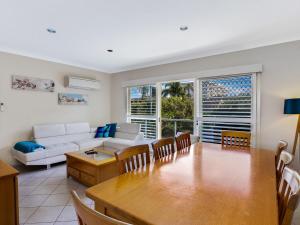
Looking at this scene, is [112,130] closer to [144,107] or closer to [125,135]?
[125,135]

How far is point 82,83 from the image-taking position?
4906 mm

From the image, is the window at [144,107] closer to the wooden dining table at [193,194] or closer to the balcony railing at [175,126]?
the balcony railing at [175,126]

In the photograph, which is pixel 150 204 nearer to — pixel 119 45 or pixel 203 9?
pixel 203 9

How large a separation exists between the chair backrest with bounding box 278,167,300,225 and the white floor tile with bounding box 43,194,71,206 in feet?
7.78

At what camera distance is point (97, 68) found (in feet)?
17.7

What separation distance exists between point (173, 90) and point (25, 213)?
12.2ft

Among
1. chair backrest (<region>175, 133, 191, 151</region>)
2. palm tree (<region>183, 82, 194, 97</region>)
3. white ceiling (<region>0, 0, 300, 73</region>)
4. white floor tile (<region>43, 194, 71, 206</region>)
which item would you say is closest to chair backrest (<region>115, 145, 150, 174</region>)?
chair backrest (<region>175, 133, 191, 151</region>)

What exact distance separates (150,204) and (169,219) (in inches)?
6.1

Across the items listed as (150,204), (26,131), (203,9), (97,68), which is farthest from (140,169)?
(97,68)

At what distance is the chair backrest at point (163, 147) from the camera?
5.98 ft

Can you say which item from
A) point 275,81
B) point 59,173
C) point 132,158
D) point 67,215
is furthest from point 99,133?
point 275,81

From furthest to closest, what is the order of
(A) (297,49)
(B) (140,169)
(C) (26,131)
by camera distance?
(C) (26,131) → (A) (297,49) → (B) (140,169)

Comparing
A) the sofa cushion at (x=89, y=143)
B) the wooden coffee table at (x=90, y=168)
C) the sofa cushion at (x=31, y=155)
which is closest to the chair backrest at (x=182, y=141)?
the wooden coffee table at (x=90, y=168)

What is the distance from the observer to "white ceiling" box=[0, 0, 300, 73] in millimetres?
2137
